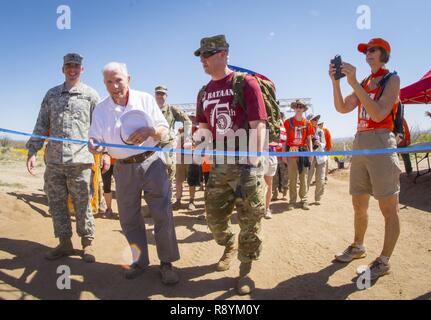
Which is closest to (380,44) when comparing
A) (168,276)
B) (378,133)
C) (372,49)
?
(372,49)

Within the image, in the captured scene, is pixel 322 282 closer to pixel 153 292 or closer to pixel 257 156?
pixel 257 156

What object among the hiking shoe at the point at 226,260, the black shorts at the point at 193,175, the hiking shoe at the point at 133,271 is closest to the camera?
the hiking shoe at the point at 133,271

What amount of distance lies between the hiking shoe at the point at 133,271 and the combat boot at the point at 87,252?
59cm

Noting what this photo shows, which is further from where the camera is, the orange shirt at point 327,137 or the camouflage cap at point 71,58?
the orange shirt at point 327,137

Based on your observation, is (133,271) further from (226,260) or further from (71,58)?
(71,58)

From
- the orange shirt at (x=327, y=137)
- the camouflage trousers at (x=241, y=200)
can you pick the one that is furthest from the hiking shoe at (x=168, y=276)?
the orange shirt at (x=327, y=137)

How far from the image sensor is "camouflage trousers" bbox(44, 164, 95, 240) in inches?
136

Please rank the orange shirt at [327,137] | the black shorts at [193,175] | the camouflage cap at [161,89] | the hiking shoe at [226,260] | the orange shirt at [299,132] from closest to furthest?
the hiking shoe at [226,260], the camouflage cap at [161,89], the black shorts at [193,175], the orange shirt at [299,132], the orange shirt at [327,137]

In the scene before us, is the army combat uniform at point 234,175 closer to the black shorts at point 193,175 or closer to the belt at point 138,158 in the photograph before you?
the belt at point 138,158

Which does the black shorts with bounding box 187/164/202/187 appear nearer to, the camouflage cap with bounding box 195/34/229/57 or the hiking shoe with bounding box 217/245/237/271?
the hiking shoe with bounding box 217/245/237/271

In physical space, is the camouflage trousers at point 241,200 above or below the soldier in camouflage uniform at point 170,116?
below

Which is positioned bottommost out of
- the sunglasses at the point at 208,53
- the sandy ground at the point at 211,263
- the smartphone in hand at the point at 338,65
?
the sandy ground at the point at 211,263

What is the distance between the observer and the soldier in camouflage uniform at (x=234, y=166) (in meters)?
2.65
